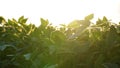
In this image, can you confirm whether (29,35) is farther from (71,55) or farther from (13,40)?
(71,55)

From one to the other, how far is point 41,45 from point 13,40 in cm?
46

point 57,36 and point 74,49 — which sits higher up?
point 57,36

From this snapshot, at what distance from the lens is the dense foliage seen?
236 centimetres

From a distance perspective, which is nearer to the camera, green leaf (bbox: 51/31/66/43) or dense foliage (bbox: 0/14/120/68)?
dense foliage (bbox: 0/14/120/68)

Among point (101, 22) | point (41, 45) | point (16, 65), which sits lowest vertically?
point (16, 65)

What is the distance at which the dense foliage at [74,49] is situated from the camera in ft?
7.75

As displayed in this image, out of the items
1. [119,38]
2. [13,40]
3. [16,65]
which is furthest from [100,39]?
[13,40]

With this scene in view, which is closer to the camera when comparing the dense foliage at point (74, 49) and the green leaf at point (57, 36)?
the dense foliage at point (74, 49)

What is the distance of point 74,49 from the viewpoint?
2469 mm

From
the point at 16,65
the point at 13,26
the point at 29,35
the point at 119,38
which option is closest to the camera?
the point at 119,38

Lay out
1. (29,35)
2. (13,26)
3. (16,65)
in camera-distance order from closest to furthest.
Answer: (16,65) → (29,35) → (13,26)

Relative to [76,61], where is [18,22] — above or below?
above

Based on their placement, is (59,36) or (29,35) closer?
(59,36)

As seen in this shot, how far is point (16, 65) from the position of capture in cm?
273
